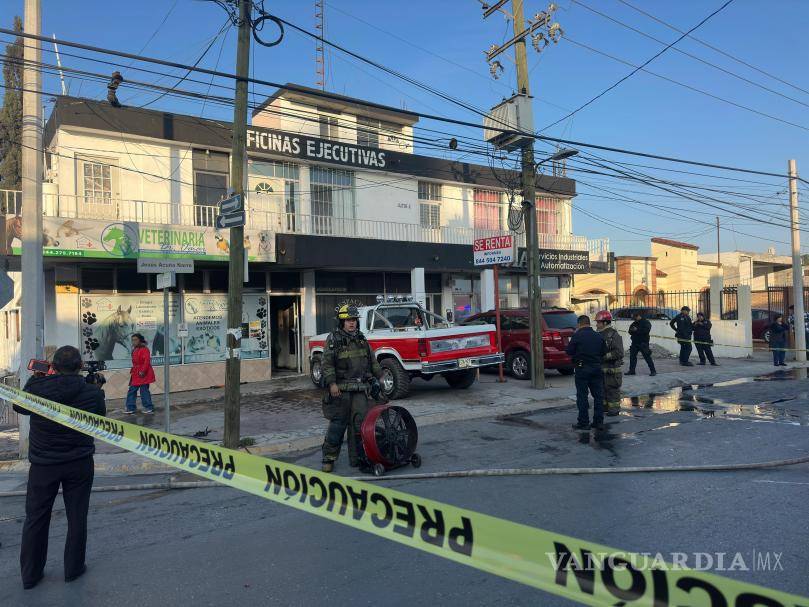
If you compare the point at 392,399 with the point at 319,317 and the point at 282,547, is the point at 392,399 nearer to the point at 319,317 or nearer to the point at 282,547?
the point at 319,317

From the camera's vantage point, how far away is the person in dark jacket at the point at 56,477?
4195 millimetres

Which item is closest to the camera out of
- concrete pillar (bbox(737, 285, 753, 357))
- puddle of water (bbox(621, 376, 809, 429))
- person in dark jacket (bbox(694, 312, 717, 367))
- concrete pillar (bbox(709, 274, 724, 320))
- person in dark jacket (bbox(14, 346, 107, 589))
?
person in dark jacket (bbox(14, 346, 107, 589))

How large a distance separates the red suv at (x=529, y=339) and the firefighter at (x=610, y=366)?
452 cm

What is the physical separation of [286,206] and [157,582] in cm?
1412

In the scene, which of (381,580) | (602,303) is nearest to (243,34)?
(381,580)

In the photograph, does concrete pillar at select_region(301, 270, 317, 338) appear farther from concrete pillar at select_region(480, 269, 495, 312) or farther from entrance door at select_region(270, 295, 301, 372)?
concrete pillar at select_region(480, 269, 495, 312)

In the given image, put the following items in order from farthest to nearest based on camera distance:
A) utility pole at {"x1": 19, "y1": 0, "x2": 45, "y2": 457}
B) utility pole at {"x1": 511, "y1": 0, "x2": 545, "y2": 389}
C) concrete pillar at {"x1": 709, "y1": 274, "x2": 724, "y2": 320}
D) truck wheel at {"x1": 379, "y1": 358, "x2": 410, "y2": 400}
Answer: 1. concrete pillar at {"x1": 709, "y1": 274, "x2": 724, "y2": 320}
2. utility pole at {"x1": 511, "y1": 0, "x2": 545, "y2": 389}
3. truck wheel at {"x1": 379, "y1": 358, "x2": 410, "y2": 400}
4. utility pole at {"x1": 19, "y1": 0, "x2": 45, "y2": 457}

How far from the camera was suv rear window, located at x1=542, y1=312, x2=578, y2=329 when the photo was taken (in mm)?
14969

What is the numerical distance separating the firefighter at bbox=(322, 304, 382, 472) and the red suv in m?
8.43

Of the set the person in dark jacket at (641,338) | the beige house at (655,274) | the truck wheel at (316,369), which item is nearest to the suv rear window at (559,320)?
the person in dark jacket at (641,338)

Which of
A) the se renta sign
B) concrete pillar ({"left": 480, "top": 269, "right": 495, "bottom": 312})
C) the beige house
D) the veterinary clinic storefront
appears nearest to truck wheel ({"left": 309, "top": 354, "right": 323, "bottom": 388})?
the veterinary clinic storefront

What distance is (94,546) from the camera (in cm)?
497

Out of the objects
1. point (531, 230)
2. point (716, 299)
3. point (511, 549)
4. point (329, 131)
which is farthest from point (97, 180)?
point (716, 299)

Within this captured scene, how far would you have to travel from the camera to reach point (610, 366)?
390 inches
